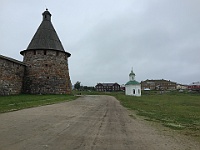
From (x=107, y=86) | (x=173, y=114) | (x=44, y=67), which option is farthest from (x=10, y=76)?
(x=107, y=86)

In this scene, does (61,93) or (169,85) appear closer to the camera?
(61,93)

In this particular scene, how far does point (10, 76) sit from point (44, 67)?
5.26m

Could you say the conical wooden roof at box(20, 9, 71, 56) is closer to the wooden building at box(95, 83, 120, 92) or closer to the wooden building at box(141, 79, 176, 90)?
the wooden building at box(95, 83, 120, 92)

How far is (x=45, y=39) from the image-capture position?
27.7 metres

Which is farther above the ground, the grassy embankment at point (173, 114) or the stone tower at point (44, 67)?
the stone tower at point (44, 67)

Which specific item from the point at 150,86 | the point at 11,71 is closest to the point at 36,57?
the point at 11,71

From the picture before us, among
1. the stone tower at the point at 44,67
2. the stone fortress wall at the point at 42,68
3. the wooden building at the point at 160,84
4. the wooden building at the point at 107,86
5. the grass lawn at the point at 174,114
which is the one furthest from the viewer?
the wooden building at the point at 160,84

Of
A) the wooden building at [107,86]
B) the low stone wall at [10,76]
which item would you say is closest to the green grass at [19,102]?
the low stone wall at [10,76]

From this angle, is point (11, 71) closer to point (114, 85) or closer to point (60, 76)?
point (60, 76)

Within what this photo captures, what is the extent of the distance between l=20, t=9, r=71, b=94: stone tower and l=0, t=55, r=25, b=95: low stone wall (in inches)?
55.1

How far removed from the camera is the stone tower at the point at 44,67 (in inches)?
1029

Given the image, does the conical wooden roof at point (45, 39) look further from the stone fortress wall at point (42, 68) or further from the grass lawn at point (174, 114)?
the grass lawn at point (174, 114)

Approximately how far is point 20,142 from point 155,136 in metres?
3.96

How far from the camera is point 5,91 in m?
21.1
